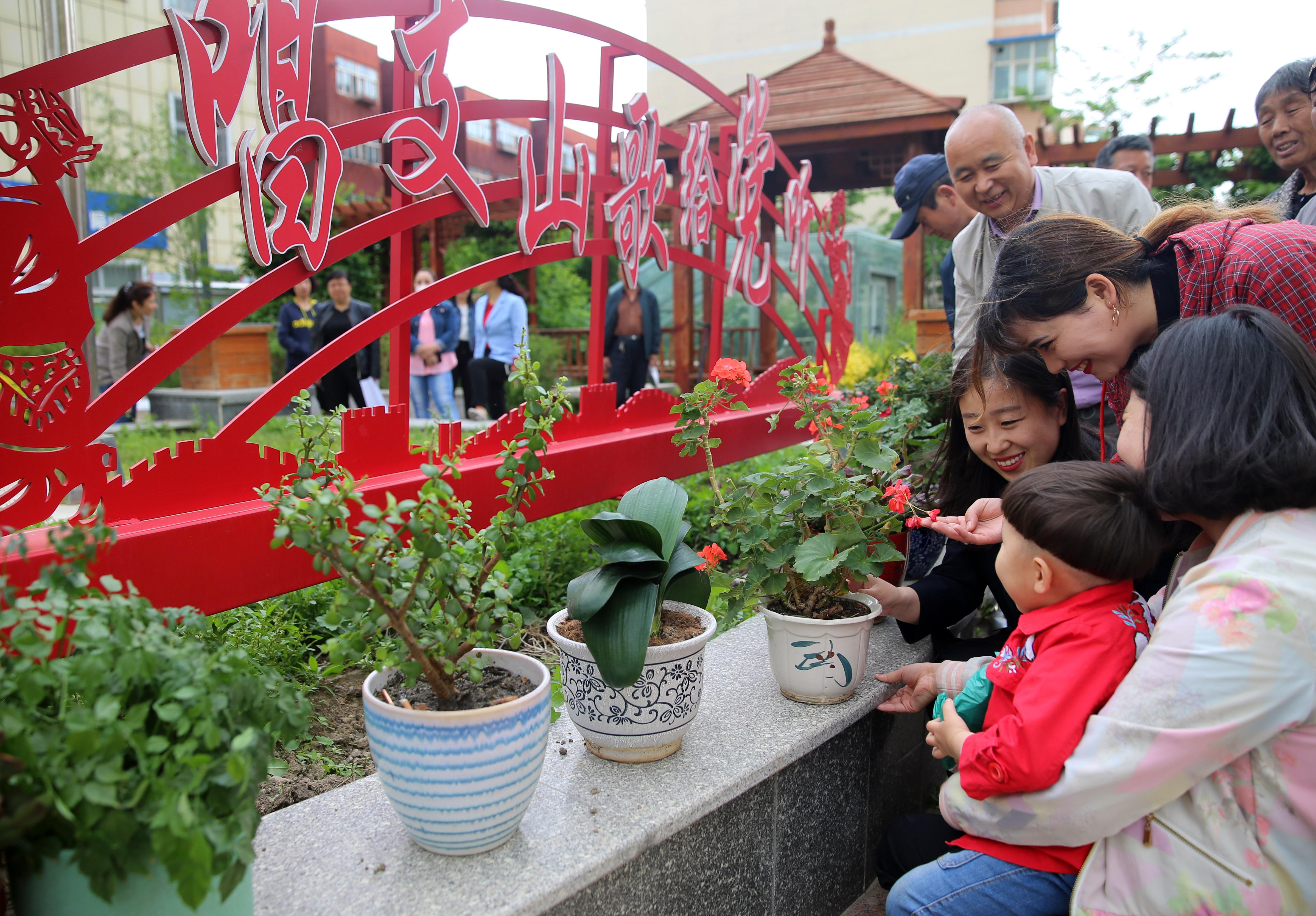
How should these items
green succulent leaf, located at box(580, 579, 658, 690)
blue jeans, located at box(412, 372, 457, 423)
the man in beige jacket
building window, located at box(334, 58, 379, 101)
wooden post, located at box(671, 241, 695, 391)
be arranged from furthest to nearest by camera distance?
1. building window, located at box(334, 58, 379, 101)
2. wooden post, located at box(671, 241, 695, 391)
3. blue jeans, located at box(412, 372, 457, 423)
4. the man in beige jacket
5. green succulent leaf, located at box(580, 579, 658, 690)

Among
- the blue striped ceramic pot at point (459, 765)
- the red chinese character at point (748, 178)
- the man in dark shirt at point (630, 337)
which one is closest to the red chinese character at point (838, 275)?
the red chinese character at point (748, 178)

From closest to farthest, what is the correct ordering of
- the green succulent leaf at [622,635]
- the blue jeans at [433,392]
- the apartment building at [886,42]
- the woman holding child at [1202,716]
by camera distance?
1. the woman holding child at [1202,716]
2. the green succulent leaf at [622,635]
3. the blue jeans at [433,392]
4. the apartment building at [886,42]

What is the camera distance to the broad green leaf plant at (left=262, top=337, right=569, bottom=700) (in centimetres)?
124

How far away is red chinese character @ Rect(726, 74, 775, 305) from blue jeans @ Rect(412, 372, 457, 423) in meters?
3.98

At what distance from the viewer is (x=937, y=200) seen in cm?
370

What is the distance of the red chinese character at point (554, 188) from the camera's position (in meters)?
2.59

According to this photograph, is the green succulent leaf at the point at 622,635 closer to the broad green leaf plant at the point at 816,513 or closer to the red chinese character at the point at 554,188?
the broad green leaf plant at the point at 816,513

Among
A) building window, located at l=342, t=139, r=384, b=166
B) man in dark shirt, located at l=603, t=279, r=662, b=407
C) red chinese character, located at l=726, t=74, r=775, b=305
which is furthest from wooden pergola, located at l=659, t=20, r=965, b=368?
building window, located at l=342, t=139, r=384, b=166

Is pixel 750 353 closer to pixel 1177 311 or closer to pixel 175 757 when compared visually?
pixel 1177 311

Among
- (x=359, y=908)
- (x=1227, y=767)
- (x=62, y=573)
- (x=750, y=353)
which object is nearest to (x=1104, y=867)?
(x=1227, y=767)

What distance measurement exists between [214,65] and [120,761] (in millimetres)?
1473

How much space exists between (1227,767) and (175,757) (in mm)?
1414

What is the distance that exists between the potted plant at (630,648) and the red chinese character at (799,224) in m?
2.88

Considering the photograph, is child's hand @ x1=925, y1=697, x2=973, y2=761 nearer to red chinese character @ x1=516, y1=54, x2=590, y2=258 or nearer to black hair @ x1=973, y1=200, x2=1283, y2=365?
black hair @ x1=973, y1=200, x2=1283, y2=365
